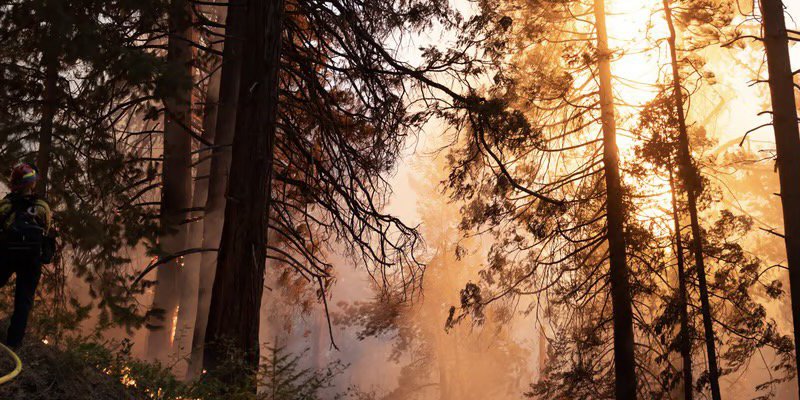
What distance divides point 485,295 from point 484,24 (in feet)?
80.4

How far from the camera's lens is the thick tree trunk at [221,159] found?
9.97 meters

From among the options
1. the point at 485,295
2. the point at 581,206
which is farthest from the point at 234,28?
the point at 485,295

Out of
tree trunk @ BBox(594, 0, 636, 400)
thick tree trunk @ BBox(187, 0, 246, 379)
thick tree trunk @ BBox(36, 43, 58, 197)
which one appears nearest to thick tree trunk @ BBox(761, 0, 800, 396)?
tree trunk @ BBox(594, 0, 636, 400)

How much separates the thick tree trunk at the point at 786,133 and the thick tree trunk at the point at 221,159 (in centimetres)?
822

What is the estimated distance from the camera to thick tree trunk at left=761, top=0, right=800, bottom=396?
9414 millimetres

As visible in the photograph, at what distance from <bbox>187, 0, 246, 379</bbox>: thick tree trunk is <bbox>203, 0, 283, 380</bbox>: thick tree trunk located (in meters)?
1.31

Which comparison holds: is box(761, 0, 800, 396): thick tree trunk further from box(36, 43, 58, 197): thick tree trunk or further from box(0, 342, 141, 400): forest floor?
box(36, 43, 58, 197): thick tree trunk

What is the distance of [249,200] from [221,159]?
8.96 ft

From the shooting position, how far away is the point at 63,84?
8.56 m

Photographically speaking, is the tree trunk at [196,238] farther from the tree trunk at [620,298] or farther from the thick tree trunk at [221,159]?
the tree trunk at [620,298]

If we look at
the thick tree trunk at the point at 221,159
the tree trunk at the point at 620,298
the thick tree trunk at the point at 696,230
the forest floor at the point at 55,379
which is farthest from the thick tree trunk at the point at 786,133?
the forest floor at the point at 55,379

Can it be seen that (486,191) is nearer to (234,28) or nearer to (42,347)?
(234,28)

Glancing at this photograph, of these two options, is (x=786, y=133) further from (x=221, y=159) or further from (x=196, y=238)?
(x=196, y=238)

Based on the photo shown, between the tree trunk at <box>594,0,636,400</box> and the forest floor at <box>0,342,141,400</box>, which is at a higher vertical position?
the tree trunk at <box>594,0,636,400</box>
